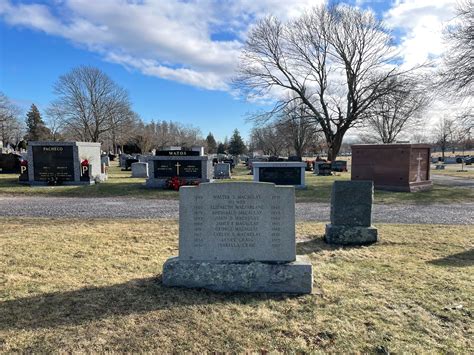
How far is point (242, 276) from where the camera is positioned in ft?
12.2

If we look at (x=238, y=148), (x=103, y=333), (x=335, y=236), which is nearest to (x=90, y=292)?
(x=103, y=333)

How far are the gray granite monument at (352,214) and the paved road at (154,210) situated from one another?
2.64 metres

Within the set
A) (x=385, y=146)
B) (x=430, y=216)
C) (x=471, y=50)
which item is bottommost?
(x=430, y=216)

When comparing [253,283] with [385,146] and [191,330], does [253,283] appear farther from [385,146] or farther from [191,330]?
[385,146]

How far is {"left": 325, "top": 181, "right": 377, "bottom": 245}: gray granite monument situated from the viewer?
6098mm

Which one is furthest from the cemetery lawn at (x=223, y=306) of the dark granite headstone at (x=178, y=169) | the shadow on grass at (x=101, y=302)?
the dark granite headstone at (x=178, y=169)

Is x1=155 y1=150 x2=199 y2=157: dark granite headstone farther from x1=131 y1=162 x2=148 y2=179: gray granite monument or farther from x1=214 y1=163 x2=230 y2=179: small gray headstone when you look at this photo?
x1=131 y1=162 x2=148 y2=179: gray granite monument

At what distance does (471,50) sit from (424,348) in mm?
21408

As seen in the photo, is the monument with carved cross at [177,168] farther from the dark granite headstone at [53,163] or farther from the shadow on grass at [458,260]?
the shadow on grass at [458,260]


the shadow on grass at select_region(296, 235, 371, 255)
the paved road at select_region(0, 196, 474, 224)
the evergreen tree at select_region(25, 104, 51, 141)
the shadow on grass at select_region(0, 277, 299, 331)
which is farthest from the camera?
the evergreen tree at select_region(25, 104, 51, 141)

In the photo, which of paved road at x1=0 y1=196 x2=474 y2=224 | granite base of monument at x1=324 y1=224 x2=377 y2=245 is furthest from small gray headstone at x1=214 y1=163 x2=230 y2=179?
granite base of monument at x1=324 y1=224 x2=377 y2=245

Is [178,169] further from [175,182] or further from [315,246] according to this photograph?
[315,246]

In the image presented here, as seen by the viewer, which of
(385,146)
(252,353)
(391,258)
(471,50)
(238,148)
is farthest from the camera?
(238,148)

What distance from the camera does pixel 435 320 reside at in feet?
10.2
